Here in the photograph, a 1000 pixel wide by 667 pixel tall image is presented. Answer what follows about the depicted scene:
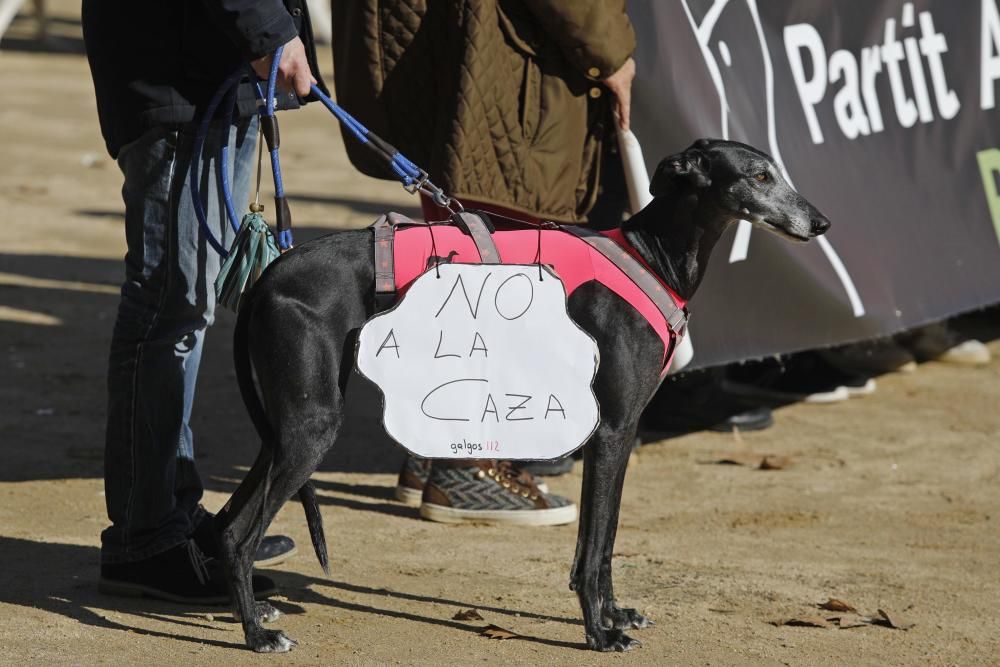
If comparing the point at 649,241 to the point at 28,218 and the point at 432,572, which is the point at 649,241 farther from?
the point at 28,218

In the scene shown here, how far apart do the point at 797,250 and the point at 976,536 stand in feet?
3.91

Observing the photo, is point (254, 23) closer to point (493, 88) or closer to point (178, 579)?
point (493, 88)

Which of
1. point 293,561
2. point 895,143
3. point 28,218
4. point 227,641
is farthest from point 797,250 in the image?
point 28,218

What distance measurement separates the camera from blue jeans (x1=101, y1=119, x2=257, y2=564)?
3.83 m

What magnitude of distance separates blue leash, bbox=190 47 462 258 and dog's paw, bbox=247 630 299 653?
0.93 metres

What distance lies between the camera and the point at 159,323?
392cm

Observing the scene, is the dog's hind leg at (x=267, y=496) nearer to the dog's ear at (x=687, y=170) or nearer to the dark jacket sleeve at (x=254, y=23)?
the dark jacket sleeve at (x=254, y=23)

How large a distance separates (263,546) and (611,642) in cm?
115

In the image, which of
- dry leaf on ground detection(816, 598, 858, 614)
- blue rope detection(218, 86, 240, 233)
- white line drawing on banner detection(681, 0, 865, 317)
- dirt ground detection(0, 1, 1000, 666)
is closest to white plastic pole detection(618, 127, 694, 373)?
white line drawing on banner detection(681, 0, 865, 317)

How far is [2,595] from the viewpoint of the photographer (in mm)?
4027

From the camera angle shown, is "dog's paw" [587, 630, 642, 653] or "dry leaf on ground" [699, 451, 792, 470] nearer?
→ "dog's paw" [587, 630, 642, 653]

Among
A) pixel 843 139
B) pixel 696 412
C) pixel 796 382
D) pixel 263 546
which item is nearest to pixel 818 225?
pixel 263 546

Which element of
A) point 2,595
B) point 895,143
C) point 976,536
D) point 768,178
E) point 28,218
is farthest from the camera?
point 28,218

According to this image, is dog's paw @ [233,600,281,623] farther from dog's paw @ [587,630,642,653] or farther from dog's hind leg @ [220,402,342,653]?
dog's paw @ [587,630,642,653]
